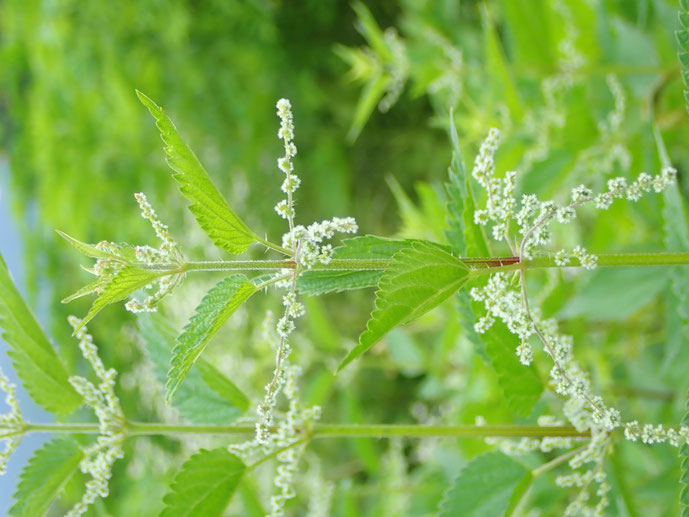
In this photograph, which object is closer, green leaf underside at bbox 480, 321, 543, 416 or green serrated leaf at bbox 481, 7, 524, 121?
green leaf underside at bbox 480, 321, 543, 416

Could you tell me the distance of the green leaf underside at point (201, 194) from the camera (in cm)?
54

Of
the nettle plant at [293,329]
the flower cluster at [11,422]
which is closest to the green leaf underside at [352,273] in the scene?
the nettle plant at [293,329]

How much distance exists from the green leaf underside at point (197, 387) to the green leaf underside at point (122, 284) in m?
0.23

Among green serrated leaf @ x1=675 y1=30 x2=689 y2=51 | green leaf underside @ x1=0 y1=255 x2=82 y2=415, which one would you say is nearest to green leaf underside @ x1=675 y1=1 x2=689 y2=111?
green serrated leaf @ x1=675 y1=30 x2=689 y2=51

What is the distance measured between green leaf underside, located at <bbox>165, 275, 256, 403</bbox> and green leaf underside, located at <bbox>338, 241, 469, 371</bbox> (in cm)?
10

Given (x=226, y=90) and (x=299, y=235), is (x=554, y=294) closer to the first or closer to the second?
(x=299, y=235)

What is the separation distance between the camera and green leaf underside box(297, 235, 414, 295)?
0.61m

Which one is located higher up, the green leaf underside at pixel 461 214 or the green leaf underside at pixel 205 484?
the green leaf underside at pixel 461 214

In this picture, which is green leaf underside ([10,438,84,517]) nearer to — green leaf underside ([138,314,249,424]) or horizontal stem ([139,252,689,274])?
green leaf underside ([138,314,249,424])

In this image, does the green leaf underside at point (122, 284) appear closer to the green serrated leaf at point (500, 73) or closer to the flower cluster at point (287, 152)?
the flower cluster at point (287, 152)

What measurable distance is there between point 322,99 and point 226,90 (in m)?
0.35

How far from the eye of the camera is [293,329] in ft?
1.86

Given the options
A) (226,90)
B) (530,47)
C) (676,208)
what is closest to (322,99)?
(226,90)

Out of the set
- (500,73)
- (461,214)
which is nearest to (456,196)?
(461,214)
